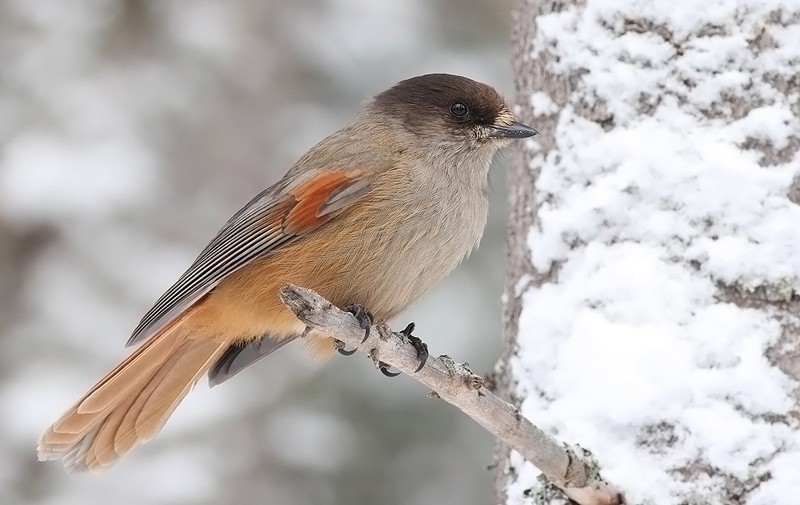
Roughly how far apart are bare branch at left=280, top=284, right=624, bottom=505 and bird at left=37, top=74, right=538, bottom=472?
78 centimetres

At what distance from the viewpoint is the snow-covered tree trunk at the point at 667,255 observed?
9.18 ft

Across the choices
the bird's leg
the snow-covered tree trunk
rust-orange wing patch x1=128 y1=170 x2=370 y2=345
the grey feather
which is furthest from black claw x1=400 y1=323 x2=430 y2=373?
the grey feather

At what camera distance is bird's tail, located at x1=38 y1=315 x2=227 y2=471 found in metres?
3.96

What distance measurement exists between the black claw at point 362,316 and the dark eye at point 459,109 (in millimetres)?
1102

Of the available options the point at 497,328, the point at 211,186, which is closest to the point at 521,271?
the point at 497,328

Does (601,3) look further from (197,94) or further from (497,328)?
(197,94)

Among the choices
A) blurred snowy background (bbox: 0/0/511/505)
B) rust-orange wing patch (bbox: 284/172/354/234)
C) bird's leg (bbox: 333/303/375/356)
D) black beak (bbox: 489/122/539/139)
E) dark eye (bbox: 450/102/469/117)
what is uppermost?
Result: black beak (bbox: 489/122/539/139)

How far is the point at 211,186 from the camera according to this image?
7527 millimetres

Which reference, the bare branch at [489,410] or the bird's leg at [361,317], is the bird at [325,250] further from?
the bare branch at [489,410]

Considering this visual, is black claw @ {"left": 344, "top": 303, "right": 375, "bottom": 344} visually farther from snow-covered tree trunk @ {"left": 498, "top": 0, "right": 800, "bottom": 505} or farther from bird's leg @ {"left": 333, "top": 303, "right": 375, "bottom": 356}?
snow-covered tree trunk @ {"left": 498, "top": 0, "right": 800, "bottom": 505}

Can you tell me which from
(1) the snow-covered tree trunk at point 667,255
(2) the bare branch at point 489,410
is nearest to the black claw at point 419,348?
(2) the bare branch at point 489,410

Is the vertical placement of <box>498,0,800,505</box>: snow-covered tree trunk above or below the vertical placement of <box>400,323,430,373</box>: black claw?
above

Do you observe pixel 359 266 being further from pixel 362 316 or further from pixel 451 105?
pixel 451 105

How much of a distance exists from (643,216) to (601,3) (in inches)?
29.5
